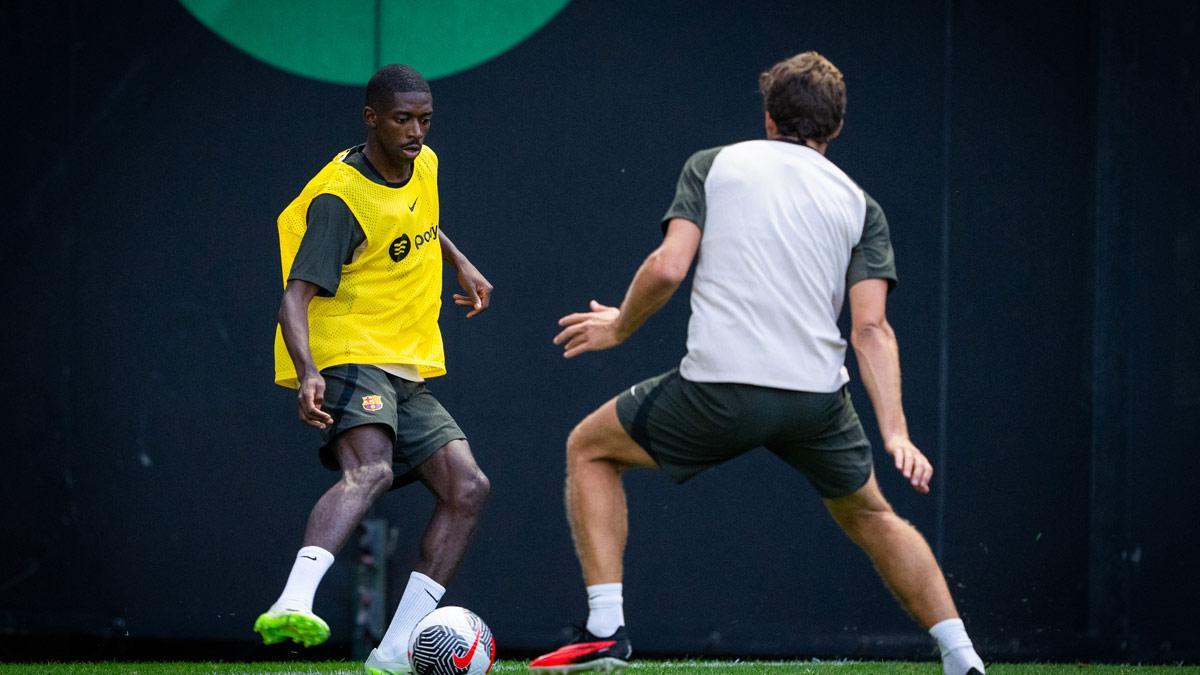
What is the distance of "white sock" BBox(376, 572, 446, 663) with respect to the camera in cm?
491

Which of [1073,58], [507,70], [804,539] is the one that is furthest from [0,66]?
[1073,58]

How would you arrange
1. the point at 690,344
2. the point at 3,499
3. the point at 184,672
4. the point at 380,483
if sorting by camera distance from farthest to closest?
the point at 3,499, the point at 184,672, the point at 380,483, the point at 690,344

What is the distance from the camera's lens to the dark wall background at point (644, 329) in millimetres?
6137

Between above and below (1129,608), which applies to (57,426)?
above

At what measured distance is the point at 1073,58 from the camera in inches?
245

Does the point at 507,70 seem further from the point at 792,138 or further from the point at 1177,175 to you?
the point at 1177,175

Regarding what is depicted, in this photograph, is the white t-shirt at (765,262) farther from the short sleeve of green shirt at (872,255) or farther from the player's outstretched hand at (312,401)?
the player's outstretched hand at (312,401)

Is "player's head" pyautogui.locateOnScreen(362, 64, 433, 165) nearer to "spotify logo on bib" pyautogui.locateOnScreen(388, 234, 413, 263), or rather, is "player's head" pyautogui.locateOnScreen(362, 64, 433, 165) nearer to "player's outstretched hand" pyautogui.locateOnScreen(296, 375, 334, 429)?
"spotify logo on bib" pyautogui.locateOnScreen(388, 234, 413, 263)

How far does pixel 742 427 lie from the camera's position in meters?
4.13

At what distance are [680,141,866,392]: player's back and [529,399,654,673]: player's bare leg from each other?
1.01ft

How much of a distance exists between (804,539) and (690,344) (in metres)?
2.30

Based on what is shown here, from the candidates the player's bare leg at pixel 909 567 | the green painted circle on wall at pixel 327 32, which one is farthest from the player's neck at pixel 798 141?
the green painted circle on wall at pixel 327 32

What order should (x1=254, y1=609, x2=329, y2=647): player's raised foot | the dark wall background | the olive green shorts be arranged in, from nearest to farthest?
(x1=254, y1=609, x2=329, y2=647): player's raised foot < the olive green shorts < the dark wall background

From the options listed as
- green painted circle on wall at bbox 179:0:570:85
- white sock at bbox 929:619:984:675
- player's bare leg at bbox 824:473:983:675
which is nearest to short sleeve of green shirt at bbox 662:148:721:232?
player's bare leg at bbox 824:473:983:675
